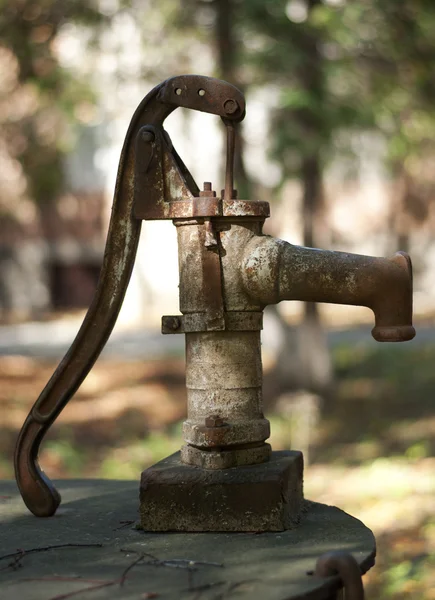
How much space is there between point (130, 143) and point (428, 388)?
7.86m

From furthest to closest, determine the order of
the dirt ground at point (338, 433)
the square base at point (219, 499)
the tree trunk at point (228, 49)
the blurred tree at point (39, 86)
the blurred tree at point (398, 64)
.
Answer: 1. the tree trunk at point (228, 49)
2. the blurred tree at point (39, 86)
3. the blurred tree at point (398, 64)
4. the dirt ground at point (338, 433)
5. the square base at point (219, 499)

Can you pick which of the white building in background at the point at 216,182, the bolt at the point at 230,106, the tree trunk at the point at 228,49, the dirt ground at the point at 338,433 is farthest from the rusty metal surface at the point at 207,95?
the white building in background at the point at 216,182

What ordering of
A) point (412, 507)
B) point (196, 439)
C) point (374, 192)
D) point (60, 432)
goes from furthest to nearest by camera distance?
point (374, 192) → point (60, 432) → point (412, 507) → point (196, 439)

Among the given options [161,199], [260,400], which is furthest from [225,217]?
[260,400]

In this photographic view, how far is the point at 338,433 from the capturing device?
8461 mm

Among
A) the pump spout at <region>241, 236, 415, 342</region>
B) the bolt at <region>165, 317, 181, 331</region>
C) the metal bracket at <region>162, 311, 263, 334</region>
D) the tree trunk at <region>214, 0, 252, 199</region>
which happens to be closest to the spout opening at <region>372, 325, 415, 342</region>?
the pump spout at <region>241, 236, 415, 342</region>

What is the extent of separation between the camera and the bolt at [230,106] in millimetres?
2666

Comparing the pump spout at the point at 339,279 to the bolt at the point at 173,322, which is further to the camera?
the bolt at the point at 173,322

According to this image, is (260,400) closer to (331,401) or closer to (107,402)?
(331,401)

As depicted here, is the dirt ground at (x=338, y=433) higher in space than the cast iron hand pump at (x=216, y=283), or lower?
lower

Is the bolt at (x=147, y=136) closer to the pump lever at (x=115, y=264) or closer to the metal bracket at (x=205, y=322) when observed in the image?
the pump lever at (x=115, y=264)

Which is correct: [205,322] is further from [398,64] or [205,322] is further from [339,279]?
[398,64]

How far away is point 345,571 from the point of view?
2.08 metres

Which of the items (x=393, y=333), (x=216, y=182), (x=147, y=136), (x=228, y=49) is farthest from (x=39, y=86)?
(x=216, y=182)
